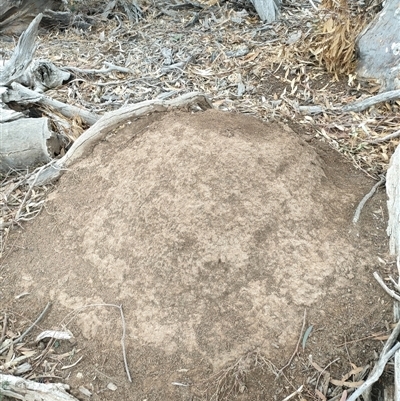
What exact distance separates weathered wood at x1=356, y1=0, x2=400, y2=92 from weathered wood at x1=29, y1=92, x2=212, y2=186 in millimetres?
1667

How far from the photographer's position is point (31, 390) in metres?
2.06

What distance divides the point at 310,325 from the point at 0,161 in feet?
7.29

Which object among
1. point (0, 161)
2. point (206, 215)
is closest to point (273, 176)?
point (206, 215)

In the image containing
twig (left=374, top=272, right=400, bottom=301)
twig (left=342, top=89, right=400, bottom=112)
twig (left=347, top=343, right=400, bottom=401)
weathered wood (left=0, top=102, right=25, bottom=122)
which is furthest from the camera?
twig (left=342, top=89, right=400, bottom=112)

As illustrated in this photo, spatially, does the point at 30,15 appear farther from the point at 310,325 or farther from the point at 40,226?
the point at 310,325

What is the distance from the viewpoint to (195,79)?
440cm

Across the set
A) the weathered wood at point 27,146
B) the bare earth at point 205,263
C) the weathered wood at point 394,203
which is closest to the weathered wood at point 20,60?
the weathered wood at point 27,146

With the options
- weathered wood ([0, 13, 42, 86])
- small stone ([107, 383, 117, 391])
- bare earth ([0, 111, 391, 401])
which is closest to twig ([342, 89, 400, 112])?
bare earth ([0, 111, 391, 401])

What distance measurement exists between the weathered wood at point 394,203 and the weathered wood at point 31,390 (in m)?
1.54

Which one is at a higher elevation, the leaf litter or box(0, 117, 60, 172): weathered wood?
box(0, 117, 60, 172): weathered wood

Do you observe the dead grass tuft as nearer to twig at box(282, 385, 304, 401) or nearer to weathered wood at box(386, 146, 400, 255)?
weathered wood at box(386, 146, 400, 255)

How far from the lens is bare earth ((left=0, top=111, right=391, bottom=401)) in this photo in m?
2.02

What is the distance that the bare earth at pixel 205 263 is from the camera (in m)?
2.02

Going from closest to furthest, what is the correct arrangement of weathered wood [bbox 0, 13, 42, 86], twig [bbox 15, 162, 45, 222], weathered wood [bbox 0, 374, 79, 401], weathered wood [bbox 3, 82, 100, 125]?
weathered wood [bbox 0, 374, 79, 401] < twig [bbox 15, 162, 45, 222] < weathered wood [bbox 3, 82, 100, 125] < weathered wood [bbox 0, 13, 42, 86]
